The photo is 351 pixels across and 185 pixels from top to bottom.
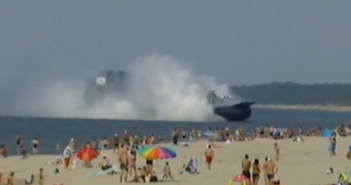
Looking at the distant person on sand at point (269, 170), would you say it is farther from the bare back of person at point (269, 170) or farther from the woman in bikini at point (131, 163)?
the woman in bikini at point (131, 163)

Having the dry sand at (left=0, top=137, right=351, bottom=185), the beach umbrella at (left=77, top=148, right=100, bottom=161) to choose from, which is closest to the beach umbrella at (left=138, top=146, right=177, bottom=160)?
the dry sand at (left=0, top=137, right=351, bottom=185)

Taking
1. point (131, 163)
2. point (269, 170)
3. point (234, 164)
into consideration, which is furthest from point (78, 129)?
point (269, 170)

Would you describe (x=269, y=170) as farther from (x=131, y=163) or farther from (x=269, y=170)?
(x=131, y=163)

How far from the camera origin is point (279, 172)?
31.4 m

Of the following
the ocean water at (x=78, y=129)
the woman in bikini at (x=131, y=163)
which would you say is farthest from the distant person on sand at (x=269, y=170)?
the ocean water at (x=78, y=129)

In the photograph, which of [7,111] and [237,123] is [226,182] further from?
[7,111]

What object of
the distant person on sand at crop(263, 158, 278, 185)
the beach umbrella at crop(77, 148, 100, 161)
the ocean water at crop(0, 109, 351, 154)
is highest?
the ocean water at crop(0, 109, 351, 154)

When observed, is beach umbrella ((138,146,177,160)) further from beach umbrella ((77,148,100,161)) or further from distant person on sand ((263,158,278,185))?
beach umbrella ((77,148,100,161))

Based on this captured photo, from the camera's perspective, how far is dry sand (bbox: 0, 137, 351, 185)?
97.5 ft

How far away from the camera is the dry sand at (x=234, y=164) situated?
29703 millimetres

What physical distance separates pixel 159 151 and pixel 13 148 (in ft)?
109

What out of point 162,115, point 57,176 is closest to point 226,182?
point 57,176

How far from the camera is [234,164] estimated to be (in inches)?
1415

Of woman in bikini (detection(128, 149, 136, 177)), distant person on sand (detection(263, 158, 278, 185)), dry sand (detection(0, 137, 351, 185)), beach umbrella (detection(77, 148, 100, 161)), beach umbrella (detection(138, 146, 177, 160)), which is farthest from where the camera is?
beach umbrella (detection(77, 148, 100, 161))
